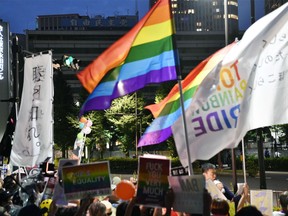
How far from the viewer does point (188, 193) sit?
470 cm

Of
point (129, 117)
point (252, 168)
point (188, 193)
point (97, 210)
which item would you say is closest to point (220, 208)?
point (188, 193)

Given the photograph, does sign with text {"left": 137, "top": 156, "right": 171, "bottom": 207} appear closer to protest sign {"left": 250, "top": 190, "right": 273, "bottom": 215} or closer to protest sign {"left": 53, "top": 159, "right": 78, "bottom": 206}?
protest sign {"left": 53, "top": 159, "right": 78, "bottom": 206}

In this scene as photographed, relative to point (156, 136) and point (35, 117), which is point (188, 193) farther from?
point (35, 117)

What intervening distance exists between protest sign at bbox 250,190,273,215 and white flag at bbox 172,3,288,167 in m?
1.21

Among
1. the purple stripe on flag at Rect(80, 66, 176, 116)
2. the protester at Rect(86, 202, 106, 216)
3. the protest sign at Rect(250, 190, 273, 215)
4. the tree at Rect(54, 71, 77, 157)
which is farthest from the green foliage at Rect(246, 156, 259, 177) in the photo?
the protester at Rect(86, 202, 106, 216)

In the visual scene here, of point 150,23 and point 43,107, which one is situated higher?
point 150,23

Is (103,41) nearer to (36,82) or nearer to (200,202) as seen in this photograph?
(36,82)

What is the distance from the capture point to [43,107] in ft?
40.2

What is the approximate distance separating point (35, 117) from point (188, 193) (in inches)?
316

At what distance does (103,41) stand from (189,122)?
100 m

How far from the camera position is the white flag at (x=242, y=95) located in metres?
6.45

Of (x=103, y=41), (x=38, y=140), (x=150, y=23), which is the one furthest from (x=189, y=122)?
(x=103, y=41)

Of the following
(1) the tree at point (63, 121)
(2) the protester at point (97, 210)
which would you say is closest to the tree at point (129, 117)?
(1) the tree at point (63, 121)

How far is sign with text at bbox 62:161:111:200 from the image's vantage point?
5.34 meters
